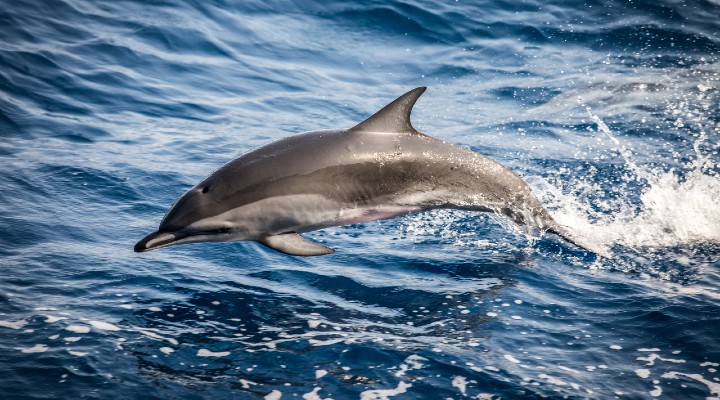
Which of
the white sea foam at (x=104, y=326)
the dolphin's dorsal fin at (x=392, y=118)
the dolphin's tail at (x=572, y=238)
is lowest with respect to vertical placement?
the white sea foam at (x=104, y=326)

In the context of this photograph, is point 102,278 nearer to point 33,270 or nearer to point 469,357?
point 33,270

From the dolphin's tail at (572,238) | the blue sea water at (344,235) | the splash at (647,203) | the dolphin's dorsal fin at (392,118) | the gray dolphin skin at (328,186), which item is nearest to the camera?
the blue sea water at (344,235)

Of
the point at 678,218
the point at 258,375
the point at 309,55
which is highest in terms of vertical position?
the point at 309,55

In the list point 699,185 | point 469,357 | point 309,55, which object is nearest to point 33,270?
point 469,357

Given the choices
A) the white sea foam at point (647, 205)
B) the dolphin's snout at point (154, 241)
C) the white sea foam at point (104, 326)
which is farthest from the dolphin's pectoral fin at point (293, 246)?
the white sea foam at point (647, 205)

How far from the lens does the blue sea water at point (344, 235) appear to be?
5.14 metres

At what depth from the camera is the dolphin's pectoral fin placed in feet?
19.6

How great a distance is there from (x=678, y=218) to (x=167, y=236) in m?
5.59

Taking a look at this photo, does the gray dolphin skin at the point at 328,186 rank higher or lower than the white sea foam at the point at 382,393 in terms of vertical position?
higher

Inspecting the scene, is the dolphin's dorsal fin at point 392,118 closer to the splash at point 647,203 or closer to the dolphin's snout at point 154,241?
the dolphin's snout at point 154,241

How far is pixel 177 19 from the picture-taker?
15945mm

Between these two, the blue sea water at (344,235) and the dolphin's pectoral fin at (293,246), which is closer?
the blue sea water at (344,235)

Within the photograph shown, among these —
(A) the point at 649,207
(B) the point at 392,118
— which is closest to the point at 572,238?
(A) the point at 649,207

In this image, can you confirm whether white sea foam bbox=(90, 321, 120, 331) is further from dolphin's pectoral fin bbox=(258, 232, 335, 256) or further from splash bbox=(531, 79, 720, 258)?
splash bbox=(531, 79, 720, 258)
